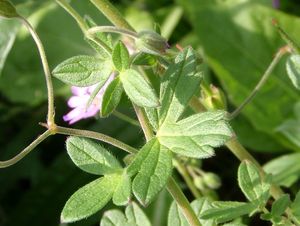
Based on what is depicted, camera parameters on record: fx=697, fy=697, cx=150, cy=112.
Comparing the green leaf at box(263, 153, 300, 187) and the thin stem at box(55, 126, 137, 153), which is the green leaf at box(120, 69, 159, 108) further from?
the green leaf at box(263, 153, 300, 187)

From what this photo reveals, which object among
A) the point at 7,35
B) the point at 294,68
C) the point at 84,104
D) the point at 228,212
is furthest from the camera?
the point at 7,35

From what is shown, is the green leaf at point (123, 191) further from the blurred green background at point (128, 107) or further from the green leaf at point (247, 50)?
the green leaf at point (247, 50)

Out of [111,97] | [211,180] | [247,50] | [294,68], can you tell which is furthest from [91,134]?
[247,50]

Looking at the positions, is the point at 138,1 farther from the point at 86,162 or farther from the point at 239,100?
the point at 86,162

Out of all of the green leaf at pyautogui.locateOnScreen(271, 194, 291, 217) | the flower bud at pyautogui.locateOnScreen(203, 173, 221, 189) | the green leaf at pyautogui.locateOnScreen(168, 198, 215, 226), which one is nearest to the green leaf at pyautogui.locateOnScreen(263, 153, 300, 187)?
the flower bud at pyautogui.locateOnScreen(203, 173, 221, 189)

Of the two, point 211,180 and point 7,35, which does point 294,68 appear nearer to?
point 211,180

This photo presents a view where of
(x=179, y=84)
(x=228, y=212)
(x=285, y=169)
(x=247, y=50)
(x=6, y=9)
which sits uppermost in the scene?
(x=6, y=9)

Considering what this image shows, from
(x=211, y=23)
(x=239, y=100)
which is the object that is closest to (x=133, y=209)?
(x=239, y=100)

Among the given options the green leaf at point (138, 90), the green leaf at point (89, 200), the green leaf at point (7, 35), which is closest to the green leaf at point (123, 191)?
the green leaf at point (89, 200)
